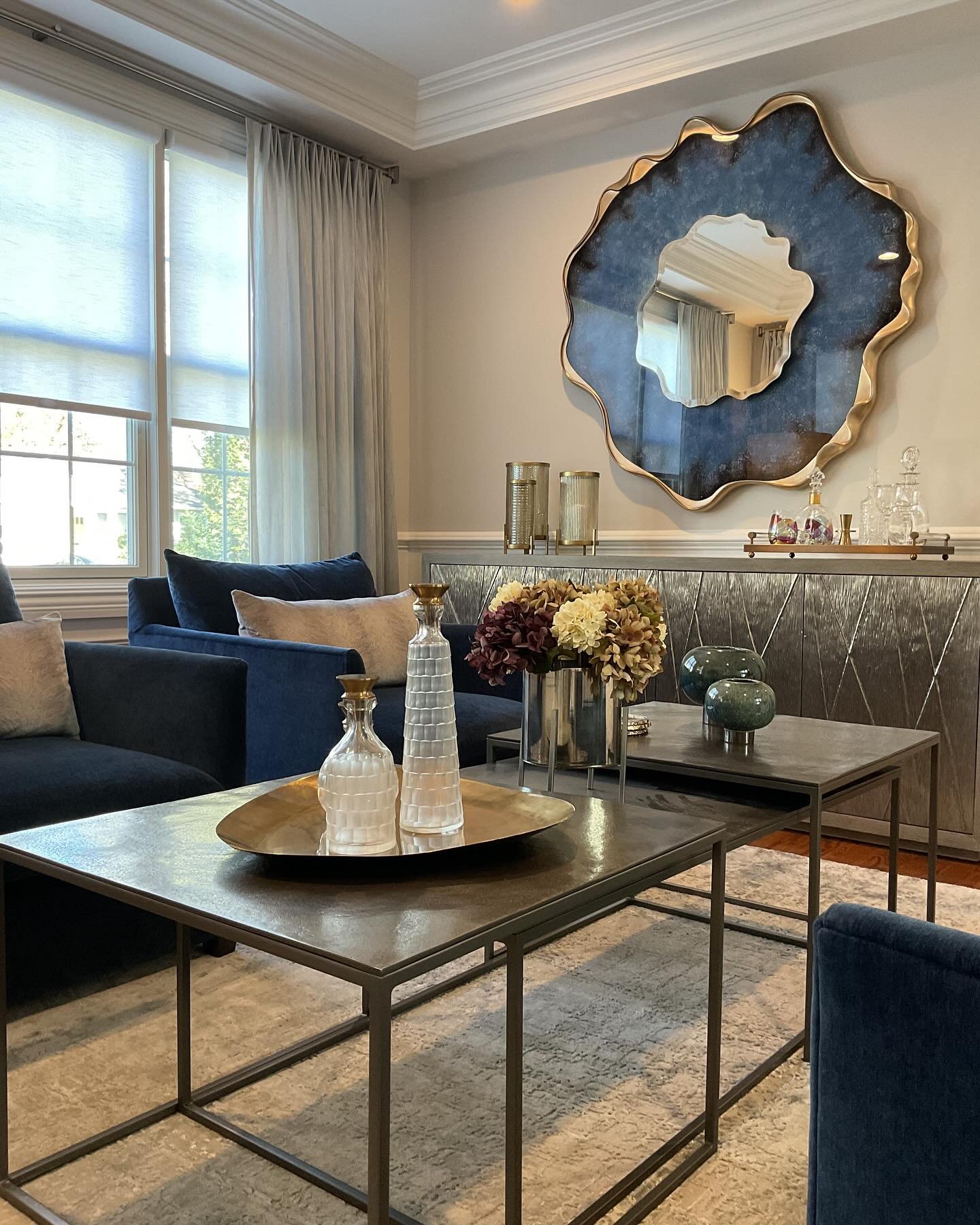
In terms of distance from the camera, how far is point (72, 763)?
214 cm

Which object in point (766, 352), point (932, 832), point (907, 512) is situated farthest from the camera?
point (766, 352)

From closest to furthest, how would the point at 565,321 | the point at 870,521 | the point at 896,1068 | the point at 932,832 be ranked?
the point at 896,1068 < the point at 932,832 < the point at 870,521 < the point at 565,321

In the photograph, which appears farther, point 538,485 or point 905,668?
point 538,485

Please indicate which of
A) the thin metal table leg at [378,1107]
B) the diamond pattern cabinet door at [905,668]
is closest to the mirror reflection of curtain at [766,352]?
the diamond pattern cabinet door at [905,668]

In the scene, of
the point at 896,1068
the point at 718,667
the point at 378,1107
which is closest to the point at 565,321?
the point at 718,667

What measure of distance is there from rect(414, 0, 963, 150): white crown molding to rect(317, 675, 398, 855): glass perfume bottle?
313cm

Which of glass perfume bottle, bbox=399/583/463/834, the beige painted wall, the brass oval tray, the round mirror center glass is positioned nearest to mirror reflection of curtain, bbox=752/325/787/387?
the round mirror center glass

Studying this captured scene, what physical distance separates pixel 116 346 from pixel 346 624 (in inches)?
55.2

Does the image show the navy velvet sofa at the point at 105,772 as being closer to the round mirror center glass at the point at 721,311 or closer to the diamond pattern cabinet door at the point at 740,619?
the diamond pattern cabinet door at the point at 740,619

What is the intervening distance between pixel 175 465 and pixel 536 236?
70.8 inches

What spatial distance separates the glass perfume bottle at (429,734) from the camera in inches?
54.5

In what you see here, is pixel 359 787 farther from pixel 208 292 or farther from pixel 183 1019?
pixel 208 292

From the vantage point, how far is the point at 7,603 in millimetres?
2646

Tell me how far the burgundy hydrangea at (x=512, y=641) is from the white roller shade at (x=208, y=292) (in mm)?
2517
